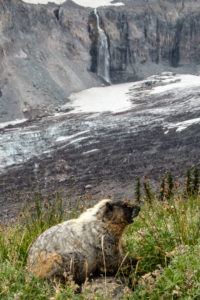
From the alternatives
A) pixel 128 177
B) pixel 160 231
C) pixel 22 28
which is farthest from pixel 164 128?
pixel 22 28

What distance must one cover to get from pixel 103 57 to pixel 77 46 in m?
4.65

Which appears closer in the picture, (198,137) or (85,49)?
(198,137)

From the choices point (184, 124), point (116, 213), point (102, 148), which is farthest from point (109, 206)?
point (184, 124)

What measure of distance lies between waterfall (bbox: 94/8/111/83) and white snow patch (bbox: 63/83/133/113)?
4.12 meters

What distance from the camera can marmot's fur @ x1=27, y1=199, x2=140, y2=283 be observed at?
2.73m

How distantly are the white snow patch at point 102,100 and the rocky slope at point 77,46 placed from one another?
56.8 inches

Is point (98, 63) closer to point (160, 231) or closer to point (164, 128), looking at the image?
point (164, 128)

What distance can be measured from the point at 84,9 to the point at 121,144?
40.8 meters

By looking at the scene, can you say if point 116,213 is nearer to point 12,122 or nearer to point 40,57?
point 12,122

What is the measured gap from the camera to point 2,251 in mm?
3289

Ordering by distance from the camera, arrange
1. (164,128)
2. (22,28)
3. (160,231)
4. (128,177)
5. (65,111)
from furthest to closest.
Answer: (22,28), (65,111), (164,128), (128,177), (160,231)

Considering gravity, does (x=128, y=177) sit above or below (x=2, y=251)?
below

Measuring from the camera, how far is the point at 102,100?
40062 millimetres

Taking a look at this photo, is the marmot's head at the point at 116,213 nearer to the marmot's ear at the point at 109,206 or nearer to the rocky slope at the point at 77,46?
the marmot's ear at the point at 109,206
